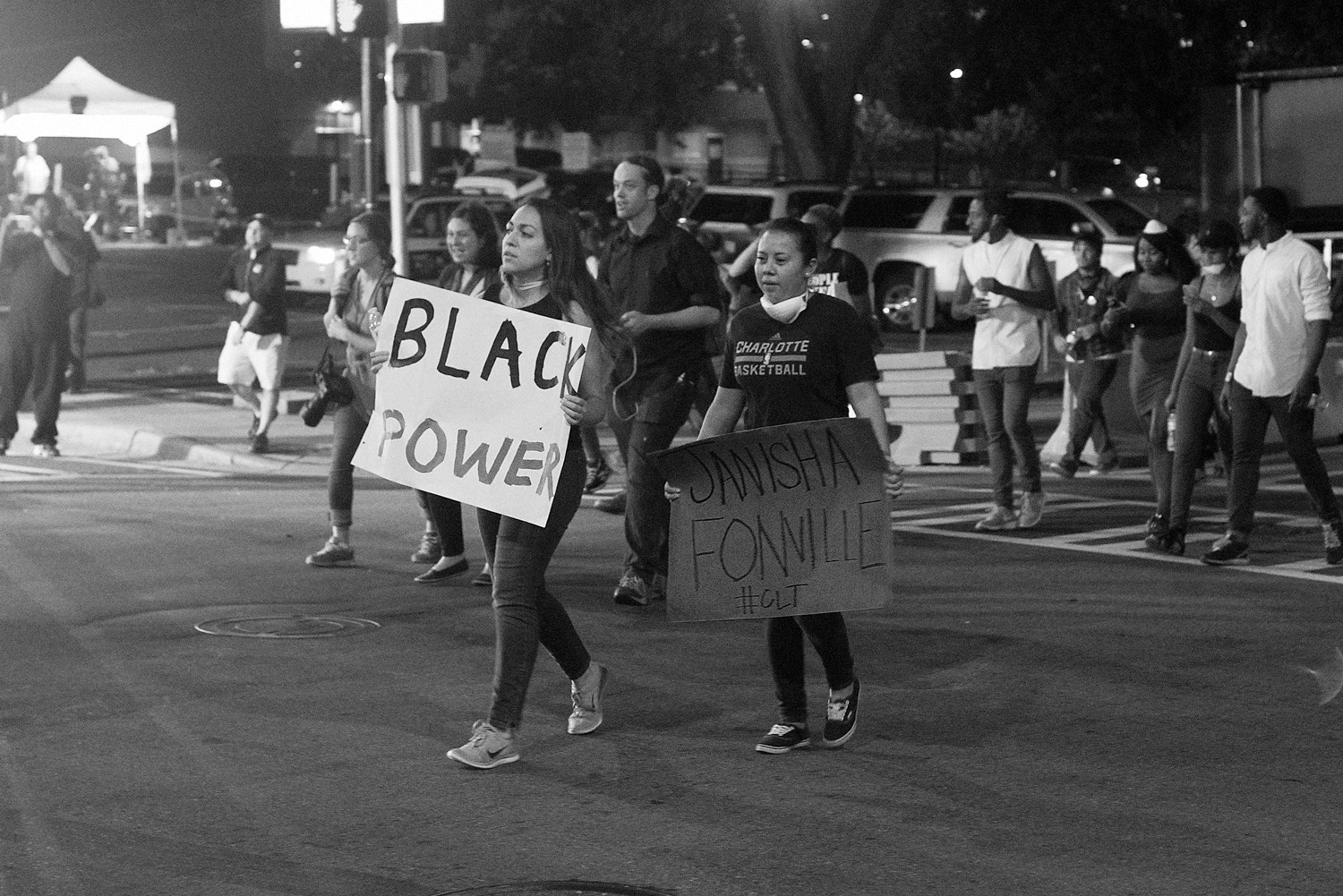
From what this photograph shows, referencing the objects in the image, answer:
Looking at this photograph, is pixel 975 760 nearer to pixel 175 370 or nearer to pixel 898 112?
pixel 175 370

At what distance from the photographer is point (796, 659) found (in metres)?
6.49

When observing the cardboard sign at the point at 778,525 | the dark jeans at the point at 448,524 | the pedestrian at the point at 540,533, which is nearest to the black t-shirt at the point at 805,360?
the cardboard sign at the point at 778,525

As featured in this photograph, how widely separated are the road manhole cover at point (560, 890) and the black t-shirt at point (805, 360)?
1885 millimetres

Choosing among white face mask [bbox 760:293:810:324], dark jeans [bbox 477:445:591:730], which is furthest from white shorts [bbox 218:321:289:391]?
white face mask [bbox 760:293:810:324]

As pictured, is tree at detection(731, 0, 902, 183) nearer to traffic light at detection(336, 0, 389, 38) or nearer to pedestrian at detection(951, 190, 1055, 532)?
traffic light at detection(336, 0, 389, 38)

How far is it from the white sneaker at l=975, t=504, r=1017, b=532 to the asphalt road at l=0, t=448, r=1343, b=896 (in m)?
0.78

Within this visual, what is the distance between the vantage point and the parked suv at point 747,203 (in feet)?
91.7

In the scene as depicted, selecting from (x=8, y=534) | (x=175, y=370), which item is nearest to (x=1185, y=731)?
(x=8, y=534)

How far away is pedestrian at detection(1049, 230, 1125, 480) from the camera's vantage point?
1385cm

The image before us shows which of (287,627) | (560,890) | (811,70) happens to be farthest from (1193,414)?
(811,70)

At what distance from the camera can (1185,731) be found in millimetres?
6691

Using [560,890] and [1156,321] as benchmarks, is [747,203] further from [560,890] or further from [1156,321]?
[560,890]

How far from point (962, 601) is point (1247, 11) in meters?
29.2

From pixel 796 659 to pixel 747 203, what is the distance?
22221 mm
